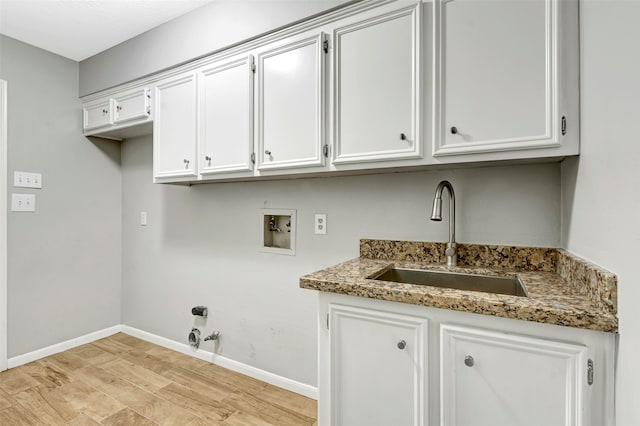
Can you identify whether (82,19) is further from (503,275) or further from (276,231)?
(503,275)

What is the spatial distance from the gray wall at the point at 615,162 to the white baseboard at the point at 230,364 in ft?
5.21

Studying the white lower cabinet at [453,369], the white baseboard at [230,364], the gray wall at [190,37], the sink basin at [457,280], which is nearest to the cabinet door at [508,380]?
the white lower cabinet at [453,369]

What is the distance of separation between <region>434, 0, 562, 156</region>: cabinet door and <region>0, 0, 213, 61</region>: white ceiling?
61.5 inches

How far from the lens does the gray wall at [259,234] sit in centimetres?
148

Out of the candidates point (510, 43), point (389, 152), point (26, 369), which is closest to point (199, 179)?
point (389, 152)

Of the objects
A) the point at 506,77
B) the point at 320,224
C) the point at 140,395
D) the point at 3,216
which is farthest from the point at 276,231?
the point at 3,216

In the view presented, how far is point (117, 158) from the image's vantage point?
9.75 feet

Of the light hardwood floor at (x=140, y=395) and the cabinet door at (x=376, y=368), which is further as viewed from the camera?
the light hardwood floor at (x=140, y=395)

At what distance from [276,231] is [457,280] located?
1176 mm

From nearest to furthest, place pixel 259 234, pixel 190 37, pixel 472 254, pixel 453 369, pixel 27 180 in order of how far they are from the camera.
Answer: pixel 453 369 < pixel 472 254 < pixel 190 37 < pixel 259 234 < pixel 27 180

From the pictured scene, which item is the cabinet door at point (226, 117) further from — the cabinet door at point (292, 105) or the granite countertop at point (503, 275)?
the granite countertop at point (503, 275)

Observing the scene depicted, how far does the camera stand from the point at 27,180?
240 centimetres

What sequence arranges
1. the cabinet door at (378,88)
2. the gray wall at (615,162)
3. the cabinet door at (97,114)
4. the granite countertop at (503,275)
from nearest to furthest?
the gray wall at (615,162), the granite countertop at (503,275), the cabinet door at (378,88), the cabinet door at (97,114)

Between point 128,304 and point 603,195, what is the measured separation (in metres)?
3.38
